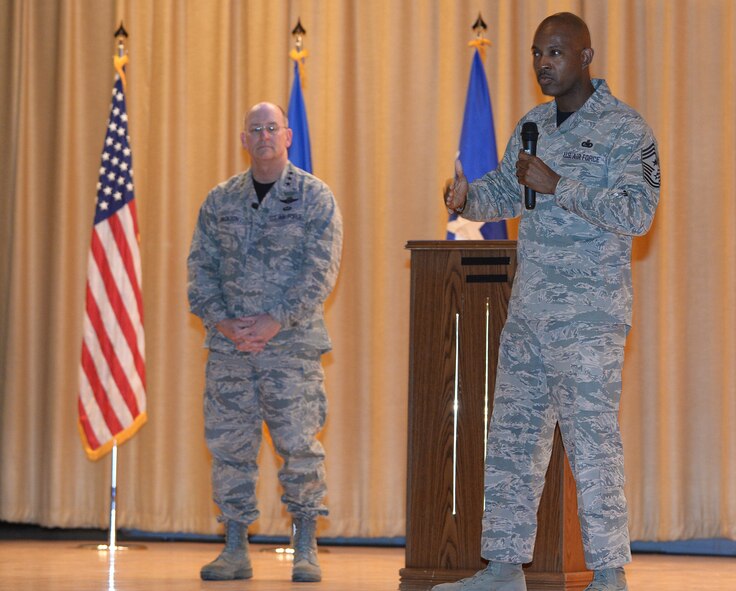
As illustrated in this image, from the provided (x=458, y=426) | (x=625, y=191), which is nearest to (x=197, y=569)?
(x=458, y=426)

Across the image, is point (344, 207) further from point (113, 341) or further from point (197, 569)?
point (197, 569)

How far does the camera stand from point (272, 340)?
4477 millimetres

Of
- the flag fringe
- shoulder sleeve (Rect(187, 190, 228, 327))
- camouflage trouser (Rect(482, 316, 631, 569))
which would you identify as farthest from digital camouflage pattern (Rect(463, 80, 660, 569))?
the flag fringe

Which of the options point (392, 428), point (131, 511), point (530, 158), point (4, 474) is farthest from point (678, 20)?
point (4, 474)

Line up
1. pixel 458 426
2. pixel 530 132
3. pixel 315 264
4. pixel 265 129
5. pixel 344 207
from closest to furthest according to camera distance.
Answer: pixel 530 132
pixel 458 426
pixel 315 264
pixel 265 129
pixel 344 207

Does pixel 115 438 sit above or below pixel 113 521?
above

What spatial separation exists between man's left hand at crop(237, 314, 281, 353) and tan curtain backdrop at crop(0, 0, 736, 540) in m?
1.64

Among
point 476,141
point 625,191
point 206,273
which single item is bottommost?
point 206,273

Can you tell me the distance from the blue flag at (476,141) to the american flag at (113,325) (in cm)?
167

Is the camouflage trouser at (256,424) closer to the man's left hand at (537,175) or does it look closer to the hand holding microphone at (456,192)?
the hand holding microphone at (456,192)

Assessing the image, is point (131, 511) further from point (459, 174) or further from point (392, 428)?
point (459, 174)

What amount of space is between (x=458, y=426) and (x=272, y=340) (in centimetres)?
89

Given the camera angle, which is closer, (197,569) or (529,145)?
(529,145)

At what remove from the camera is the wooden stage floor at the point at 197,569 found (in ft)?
13.8
